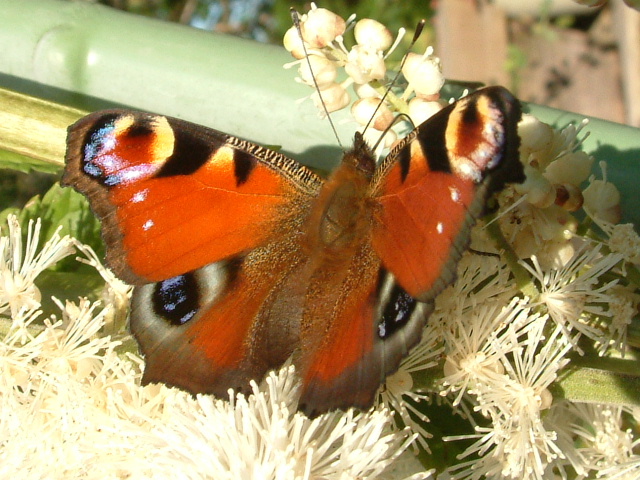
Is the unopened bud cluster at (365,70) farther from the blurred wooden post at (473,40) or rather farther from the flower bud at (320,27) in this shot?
the blurred wooden post at (473,40)

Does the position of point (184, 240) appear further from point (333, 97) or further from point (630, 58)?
point (630, 58)

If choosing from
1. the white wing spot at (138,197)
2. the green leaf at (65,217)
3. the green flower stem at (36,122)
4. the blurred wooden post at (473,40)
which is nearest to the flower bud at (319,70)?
the white wing spot at (138,197)

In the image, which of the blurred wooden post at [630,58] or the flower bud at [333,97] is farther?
the blurred wooden post at [630,58]

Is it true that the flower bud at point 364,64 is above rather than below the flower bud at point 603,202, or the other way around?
above

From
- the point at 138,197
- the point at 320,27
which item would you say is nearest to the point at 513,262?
the point at 320,27

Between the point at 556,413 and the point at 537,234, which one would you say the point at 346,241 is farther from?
the point at 556,413

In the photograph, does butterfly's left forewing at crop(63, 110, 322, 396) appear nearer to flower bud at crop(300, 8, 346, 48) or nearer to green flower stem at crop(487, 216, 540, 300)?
flower bud at crop(300, 8, 346, 48)

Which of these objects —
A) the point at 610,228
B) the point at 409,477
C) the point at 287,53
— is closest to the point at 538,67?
the point at 287,53

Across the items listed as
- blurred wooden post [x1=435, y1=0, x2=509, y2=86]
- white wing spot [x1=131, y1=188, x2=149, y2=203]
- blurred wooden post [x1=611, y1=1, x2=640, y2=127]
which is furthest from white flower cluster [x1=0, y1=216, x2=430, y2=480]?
blurred wooden post [x1=435, y1=0, x2=509, y2=86]
